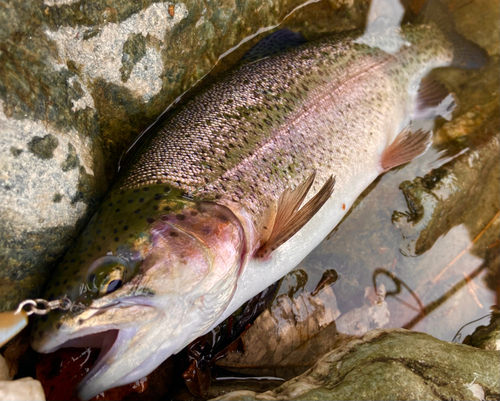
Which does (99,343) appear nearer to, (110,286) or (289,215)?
(110,286)

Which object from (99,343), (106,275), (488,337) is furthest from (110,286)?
(488,337)

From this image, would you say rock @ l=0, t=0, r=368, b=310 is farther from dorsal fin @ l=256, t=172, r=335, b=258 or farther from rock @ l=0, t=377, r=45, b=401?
dorsal fin @ l=256, t=172, r=335, b=258

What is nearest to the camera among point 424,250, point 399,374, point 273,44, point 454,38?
point 399,374

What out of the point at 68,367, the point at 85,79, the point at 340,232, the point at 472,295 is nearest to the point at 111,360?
the point at 68,367

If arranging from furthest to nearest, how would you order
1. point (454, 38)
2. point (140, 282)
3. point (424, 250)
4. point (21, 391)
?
1. point (454, 38)
2. point (424, 250)
3. point (140, 282)
4. point (21, 391)

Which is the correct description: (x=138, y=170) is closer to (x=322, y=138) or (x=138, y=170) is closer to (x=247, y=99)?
(x=247, y=99)
